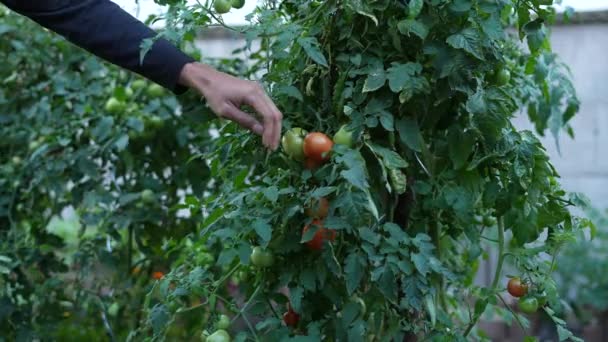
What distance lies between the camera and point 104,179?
9.35ft

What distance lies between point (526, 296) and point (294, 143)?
1.83 feet

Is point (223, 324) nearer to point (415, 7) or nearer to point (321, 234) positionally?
point (321, 234)

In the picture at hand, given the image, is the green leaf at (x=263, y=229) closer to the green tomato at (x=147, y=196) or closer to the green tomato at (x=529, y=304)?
the green tomato at (x=529, y=304)

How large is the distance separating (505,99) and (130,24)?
652 millimetres

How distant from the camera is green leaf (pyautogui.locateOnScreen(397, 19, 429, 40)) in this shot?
1.50 metres

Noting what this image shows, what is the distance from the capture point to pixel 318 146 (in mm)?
1518

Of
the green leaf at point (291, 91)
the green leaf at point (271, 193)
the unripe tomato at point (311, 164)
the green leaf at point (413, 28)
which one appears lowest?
the green leaf at point (271, 193)

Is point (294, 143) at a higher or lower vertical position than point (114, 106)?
higher

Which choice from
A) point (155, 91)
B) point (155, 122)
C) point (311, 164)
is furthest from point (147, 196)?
point (311, 164)

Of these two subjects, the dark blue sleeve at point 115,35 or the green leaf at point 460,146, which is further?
the green leaf at point 460,146

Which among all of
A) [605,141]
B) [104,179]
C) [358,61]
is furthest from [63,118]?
[605,141]

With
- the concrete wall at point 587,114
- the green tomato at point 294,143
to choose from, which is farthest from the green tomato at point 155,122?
the concrete wall at point 587,114

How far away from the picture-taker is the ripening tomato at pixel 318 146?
4.98 ft

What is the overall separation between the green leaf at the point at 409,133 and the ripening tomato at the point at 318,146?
136 mm
